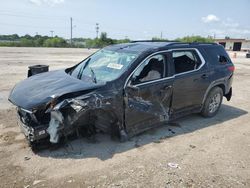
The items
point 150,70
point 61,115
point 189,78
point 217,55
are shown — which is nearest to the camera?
point 61,115

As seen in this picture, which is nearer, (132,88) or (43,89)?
(43,89)

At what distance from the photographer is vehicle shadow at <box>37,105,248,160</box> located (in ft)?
13.7

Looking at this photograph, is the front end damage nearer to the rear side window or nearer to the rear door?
the rear door

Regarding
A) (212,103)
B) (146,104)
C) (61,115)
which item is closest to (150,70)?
(146,104)

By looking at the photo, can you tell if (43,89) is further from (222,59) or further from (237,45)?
(237,45)

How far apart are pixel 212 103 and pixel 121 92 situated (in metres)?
2.94

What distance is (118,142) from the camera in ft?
15.2

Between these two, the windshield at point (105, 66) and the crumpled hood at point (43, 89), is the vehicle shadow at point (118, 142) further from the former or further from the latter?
the windshield at point (105, 66)

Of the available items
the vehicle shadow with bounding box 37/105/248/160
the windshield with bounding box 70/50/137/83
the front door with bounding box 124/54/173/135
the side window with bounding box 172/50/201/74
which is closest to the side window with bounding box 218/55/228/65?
the side window with bounding box 172/50/201/74

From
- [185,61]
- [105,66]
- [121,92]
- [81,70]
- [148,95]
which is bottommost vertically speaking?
[148,95]

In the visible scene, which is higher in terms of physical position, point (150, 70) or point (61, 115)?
point (150, 70)

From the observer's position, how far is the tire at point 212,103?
19.9 feet

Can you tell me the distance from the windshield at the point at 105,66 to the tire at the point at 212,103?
2.39m

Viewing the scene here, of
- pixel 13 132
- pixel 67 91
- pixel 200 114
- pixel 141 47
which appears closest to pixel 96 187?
pixel 67 91
